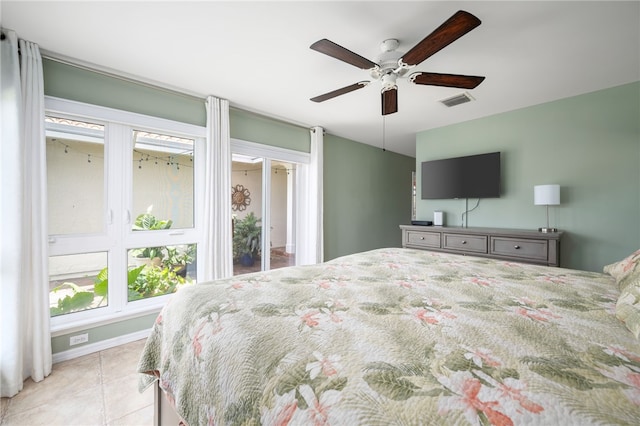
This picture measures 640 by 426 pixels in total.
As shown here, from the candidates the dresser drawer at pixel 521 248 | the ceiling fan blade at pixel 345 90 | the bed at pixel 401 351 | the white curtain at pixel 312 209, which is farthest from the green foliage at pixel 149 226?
the dresser drawer at pixel 521 248

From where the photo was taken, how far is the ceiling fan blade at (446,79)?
198 centimetres

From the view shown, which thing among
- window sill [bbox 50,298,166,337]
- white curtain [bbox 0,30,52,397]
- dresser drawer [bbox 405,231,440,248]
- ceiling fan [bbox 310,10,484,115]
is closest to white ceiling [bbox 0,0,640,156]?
ceiling fan [bbox 310,10,484,115]

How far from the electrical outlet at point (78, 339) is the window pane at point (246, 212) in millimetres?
1471

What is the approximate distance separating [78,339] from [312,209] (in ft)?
9.54

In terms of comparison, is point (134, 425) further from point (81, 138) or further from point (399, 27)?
point (399, 27)

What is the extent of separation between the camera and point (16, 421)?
164 centimetres

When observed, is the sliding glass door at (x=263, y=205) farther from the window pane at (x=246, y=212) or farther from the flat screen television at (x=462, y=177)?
the flat screen television at (x=462, y=177)

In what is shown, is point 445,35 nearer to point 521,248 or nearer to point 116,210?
point 521,248

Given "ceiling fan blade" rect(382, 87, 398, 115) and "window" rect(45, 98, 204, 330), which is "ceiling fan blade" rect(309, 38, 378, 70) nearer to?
"ceiling fan blade" rect(382, 87, 398, 115)

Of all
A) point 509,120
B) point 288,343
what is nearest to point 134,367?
point 288,343

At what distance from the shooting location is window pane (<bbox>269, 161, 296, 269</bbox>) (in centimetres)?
394

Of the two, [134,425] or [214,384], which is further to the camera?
[134,425]

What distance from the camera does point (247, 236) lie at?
365 centimetres

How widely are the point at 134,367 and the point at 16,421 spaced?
0.66 meters
